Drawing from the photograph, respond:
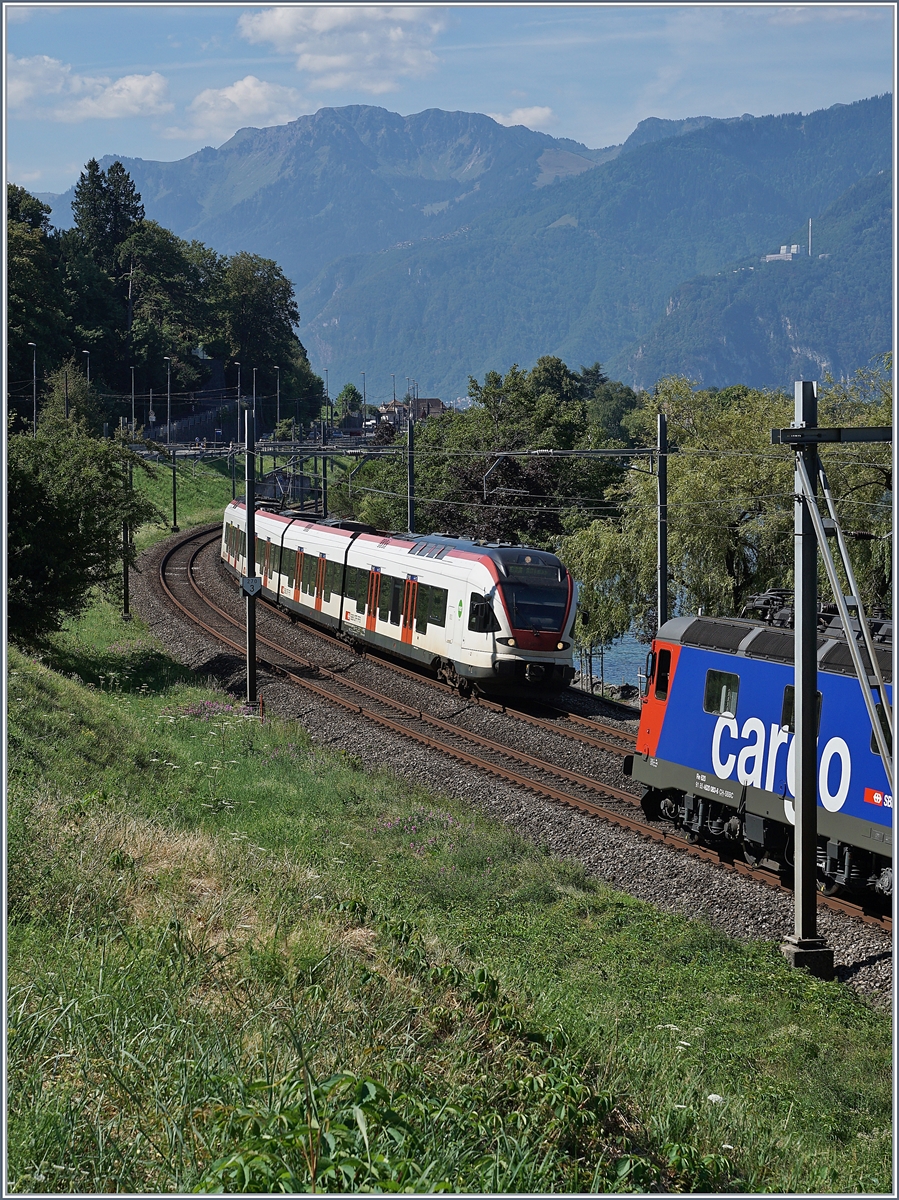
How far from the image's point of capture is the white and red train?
24.5 meters

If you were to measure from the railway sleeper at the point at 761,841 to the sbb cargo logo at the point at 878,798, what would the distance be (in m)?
0.73

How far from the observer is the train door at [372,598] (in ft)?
98.2

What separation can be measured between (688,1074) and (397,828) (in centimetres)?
787

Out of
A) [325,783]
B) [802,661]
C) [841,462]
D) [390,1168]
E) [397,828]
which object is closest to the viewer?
[390,1168]

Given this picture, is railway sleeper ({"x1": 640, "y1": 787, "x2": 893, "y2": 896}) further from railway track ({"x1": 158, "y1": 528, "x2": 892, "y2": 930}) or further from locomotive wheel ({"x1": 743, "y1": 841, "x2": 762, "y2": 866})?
railway track ({"x1": 158, "y1": 528, "x2": 892, "y2": 930})

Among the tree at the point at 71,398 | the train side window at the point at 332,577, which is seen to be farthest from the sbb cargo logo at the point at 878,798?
the tree at the point at 71,398

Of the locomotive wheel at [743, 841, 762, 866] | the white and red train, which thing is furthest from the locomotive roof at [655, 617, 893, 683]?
the white and red train

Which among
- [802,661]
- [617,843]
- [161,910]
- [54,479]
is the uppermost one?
[54,479]

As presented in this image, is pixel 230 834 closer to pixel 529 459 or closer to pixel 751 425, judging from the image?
pixel 751 425

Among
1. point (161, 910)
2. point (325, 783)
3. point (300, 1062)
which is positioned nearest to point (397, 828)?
point (325, 783)

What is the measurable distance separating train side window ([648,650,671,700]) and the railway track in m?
1.95

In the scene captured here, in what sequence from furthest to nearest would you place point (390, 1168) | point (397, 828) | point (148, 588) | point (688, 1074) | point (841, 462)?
point (148, 588)
point (841, 462)
point (397, 828)
point (688, 1074)
point (390, 1168)

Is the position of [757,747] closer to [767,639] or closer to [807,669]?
[767,639]

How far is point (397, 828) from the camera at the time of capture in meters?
16.1
